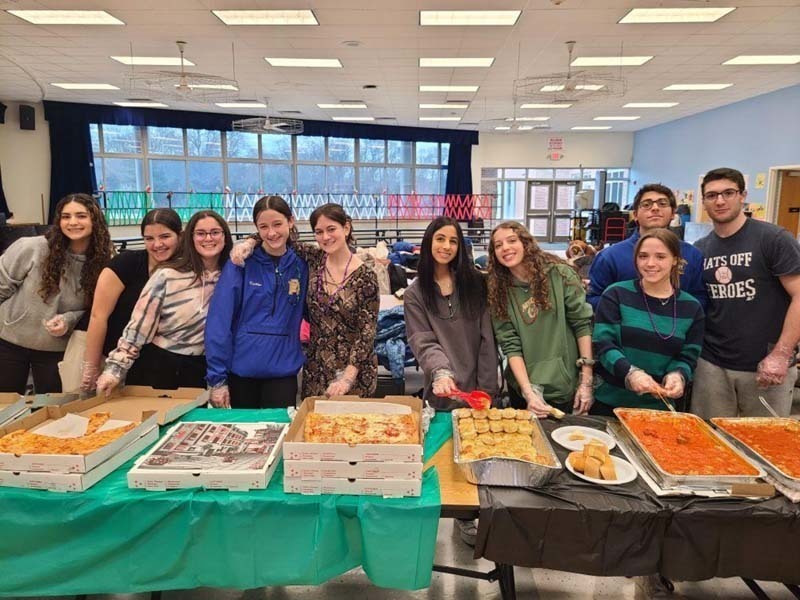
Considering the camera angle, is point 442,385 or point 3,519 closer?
point 3,519

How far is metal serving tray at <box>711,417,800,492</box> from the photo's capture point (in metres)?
1.42

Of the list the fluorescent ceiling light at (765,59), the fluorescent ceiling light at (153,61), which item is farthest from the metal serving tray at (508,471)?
the fluorescent ceiling light at (765,59)

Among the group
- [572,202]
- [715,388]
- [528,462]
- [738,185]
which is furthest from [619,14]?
[572,202]

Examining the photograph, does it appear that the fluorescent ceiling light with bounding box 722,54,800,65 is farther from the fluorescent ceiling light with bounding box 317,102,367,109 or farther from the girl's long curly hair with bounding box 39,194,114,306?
the girl's long curly hair with bounding box 39,194,114,306

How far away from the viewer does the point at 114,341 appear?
7.48ft

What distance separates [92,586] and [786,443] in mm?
2073

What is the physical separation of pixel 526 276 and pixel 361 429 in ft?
3.05

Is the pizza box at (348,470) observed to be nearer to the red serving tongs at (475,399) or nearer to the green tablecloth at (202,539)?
the green tablecloth at (202,539)

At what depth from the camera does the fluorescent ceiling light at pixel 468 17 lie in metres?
4.91

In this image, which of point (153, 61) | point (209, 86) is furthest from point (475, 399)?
point (153, 61)

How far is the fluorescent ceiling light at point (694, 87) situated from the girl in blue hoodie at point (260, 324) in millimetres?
8202

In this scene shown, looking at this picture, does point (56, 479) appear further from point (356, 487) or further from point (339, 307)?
point (339, 307)

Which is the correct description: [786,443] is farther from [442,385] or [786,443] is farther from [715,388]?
[442,385]

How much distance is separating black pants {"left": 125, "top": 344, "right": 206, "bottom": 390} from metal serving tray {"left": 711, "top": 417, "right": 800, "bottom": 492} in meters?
1.95
